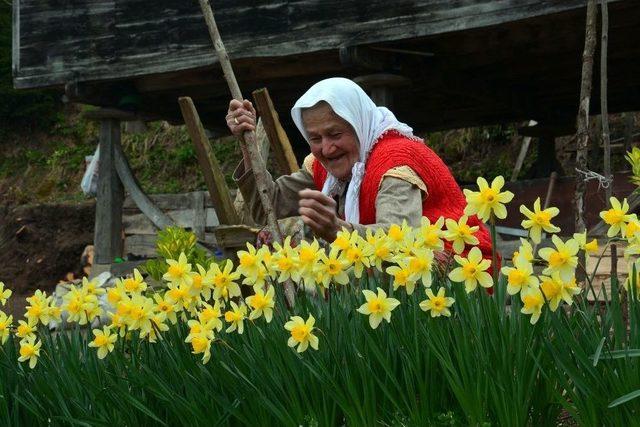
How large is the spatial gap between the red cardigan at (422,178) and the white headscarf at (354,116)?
0.03 meters

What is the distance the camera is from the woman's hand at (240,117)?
3.25 meters

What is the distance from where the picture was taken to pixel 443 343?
7.13 ft

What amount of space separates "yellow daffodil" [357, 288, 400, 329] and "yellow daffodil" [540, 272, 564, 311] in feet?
1.07

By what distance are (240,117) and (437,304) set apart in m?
1.25

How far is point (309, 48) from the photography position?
8.01m

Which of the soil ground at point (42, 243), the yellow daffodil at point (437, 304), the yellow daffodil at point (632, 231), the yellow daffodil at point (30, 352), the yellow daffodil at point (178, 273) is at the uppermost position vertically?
the yellow daffodil at point (632, 231)

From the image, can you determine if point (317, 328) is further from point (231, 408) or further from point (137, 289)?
point (137, 289)

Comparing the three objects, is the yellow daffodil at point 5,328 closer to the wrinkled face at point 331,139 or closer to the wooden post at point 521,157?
the wrinkled face at point 331,139

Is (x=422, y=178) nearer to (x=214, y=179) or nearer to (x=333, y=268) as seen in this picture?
(x=333, y=268)

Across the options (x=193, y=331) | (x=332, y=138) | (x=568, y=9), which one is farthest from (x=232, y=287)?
(x=568, y=9)

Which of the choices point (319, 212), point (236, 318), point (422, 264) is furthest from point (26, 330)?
point (422, 264)

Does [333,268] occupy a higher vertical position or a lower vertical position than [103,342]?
higher

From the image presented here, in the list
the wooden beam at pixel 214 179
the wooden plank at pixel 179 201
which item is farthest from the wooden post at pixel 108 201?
the wooden beam at pixel 214 179

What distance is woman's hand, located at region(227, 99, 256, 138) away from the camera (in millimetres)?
3250
